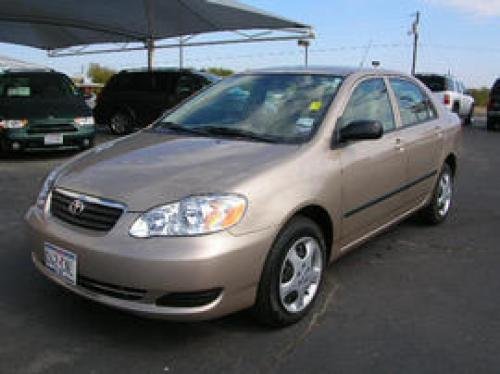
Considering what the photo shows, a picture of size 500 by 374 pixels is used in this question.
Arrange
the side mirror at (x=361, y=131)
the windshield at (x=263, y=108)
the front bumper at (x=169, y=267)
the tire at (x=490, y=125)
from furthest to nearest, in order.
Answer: the tire at (x=490, y=125) → the windshield at (x=263, y=108) → the side mirror at (x=361, y=131) → the front bumper at (x=169, y=267)

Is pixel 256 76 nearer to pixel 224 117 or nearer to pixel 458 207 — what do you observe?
pixel 224 117

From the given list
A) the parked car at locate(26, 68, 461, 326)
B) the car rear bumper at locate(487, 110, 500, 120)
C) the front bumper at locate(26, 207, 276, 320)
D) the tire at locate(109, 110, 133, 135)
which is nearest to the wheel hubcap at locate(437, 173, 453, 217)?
the parked car at locate(26, 68, 461, 326)

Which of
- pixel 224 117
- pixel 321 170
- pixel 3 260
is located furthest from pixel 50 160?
pixel 321 170

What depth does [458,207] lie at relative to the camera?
758 centimetres

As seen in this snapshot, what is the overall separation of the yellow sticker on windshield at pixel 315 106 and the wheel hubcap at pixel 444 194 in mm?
2352

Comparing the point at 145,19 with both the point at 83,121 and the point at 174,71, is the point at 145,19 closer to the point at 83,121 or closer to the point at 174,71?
the point at 174,71

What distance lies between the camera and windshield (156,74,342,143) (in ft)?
14.6

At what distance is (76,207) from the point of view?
3.75 meters

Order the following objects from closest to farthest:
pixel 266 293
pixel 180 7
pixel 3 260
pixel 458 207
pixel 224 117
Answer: pixel 266 293
pixel 224 117
pixel 3 260
pixel 458 207
pixel 180 7

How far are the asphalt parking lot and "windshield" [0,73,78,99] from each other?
7.12 m

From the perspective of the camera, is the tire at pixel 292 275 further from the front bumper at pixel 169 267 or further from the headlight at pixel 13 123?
the headlight at pixel 13 123

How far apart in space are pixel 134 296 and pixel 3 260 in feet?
7.06

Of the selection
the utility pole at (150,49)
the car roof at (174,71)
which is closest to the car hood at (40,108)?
the car roof at (174,71)

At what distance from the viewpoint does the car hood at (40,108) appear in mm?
11148
